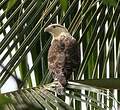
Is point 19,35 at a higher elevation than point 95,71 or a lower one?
higher

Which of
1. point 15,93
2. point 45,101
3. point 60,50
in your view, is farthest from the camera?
point 60,50

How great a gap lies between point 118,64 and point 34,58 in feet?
1.03

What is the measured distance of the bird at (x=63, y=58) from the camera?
1.56 m

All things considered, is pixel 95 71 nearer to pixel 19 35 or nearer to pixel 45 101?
pixel 19 35

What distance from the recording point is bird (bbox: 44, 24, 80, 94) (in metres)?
1.56

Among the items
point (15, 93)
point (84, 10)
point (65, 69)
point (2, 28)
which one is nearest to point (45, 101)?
point (15, 93)

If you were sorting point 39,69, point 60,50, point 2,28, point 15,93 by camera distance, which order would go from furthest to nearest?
point 60,50, point 39,69, point 2,28, point 15,93

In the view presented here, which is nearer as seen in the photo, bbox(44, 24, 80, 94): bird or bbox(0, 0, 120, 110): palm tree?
bbox(0, 0, 120, 110): palm tree

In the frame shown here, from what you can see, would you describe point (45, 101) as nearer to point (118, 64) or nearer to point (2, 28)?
point (2, 28)

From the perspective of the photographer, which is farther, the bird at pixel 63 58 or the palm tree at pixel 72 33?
the bird at pixel 63 58

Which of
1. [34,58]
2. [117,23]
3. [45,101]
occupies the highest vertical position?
[117,23]

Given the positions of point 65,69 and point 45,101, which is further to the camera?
point 65,69

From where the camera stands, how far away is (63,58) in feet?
5.27

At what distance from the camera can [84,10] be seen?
162cm
